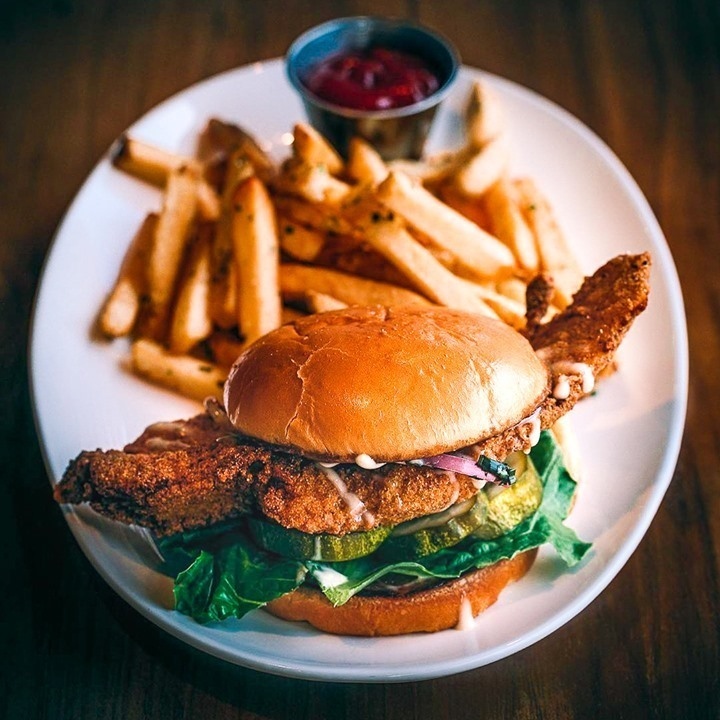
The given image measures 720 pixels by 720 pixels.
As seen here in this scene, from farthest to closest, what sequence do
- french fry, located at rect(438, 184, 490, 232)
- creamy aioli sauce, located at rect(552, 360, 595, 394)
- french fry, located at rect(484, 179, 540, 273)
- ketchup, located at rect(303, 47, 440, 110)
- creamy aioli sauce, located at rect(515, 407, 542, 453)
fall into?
ketchup, located at rect(303, 47, 440, 110) → french fry, located at rect(438, 184, 490, 232) → french fry, located at rect(484, 179, 540, 273) → creamy aioli sauce, located at rect(552, 360, 595, 394) → creamy aioli sauce, located at rect(515, 407, 542, 453)

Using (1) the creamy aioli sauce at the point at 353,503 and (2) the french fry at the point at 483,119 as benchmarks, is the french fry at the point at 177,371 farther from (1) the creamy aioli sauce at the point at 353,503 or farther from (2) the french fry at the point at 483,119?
(2) the french fry at the point at 483,119

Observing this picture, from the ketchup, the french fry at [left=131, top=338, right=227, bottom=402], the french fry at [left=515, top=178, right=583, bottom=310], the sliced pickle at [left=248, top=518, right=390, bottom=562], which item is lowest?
the french fry at [left=131, top=338, right=227, bottom=402]

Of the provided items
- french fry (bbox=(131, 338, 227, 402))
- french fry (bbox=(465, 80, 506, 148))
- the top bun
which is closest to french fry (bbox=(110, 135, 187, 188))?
A: french fry (bbox=(131, 338, 227, 402))

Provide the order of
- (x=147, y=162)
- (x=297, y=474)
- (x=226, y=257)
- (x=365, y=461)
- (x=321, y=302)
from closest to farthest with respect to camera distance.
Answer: (x=365, y=461) < (x=297, y=474) < (x=321, y=302) < (x=226, y=257) < (x=147, y=162)

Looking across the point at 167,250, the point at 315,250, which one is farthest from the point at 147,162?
the point at 315,250

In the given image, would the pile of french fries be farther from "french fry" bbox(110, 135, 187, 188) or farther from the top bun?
the top bun

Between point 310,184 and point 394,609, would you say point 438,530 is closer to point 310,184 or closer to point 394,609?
point 394,609

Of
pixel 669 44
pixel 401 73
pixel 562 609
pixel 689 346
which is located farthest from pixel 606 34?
pixel 562 609
